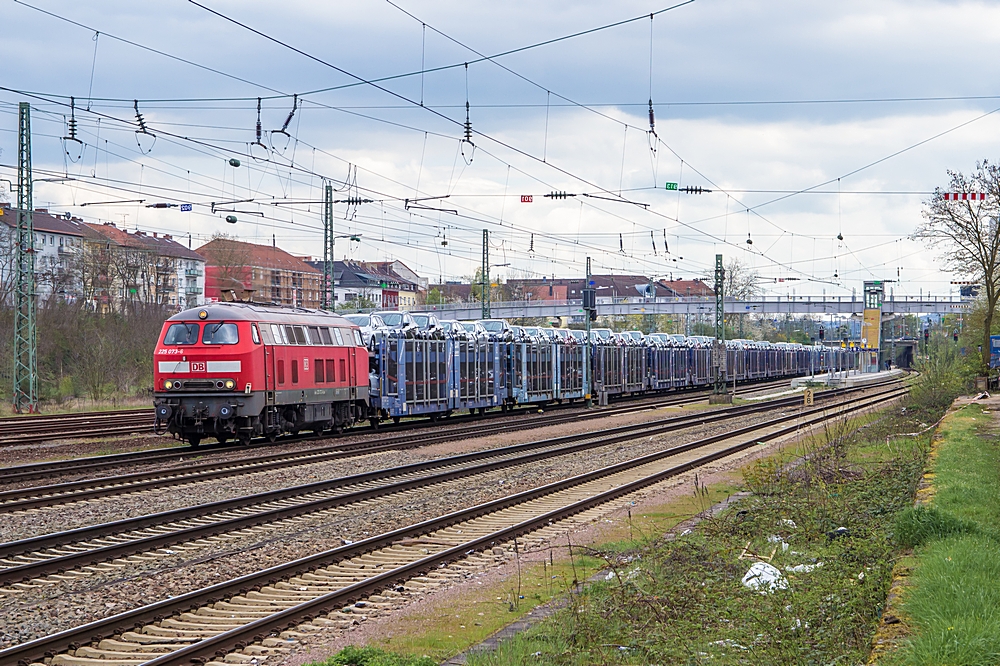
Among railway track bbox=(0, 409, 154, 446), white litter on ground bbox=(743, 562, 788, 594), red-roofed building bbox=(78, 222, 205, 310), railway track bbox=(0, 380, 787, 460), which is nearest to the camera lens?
white litter on ground bbox=(743, 562, 788, 594)

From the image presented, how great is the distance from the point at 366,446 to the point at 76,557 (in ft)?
47.4

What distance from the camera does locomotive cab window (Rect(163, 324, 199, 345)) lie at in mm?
24859

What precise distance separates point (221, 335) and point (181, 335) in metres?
1.17

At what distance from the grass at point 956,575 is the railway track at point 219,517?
8498 millimetres

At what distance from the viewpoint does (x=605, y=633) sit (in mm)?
8234

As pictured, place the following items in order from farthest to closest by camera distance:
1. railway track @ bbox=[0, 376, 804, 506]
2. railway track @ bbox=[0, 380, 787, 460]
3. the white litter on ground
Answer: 1. railway track @ bbox=[0, 380, 787, 460]
2. railway track @ bbox=[0, 376, 804, 506]
3. the white litter on ground

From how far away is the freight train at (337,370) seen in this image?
24.5m

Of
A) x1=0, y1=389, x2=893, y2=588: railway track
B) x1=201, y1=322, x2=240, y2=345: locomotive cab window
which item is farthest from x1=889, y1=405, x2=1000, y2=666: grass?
x1=201, y1=322, x2=240, y2=345: locomotive cab window

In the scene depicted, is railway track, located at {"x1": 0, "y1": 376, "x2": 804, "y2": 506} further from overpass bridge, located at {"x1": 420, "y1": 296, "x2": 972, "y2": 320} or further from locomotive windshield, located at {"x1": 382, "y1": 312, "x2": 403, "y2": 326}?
overpass bridge, located at {"x1": 420, "y1": 296, "x2": 972, "y2": 320}

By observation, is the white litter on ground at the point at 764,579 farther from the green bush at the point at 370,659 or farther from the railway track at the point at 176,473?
the railway track at the point at 176,473

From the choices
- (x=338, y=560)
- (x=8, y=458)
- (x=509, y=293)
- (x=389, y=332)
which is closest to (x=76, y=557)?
(x=338, y=560)

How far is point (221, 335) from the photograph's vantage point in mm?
24578

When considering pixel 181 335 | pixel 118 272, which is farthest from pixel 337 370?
pixel 118 272

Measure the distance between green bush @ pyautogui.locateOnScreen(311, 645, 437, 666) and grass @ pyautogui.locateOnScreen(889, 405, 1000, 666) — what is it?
10.9ft
